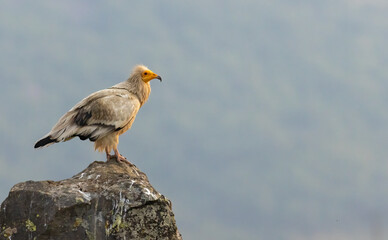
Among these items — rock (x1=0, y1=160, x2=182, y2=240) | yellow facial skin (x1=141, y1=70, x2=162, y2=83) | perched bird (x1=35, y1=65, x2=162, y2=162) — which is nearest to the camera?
rock (x1=0, y1=160, x2=182, y2=240)

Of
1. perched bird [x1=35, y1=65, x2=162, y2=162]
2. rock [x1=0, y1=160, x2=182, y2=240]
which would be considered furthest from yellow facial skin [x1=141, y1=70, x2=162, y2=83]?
rock [x1=0, y1=160, x2=182, y2=240]

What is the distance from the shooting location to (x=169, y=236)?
8.41 metres

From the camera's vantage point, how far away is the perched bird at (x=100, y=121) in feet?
35.6

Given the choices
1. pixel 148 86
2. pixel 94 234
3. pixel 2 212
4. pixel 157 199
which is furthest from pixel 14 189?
pixel 148 86

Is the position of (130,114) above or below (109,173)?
above

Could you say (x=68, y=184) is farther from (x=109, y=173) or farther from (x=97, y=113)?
(x=97, y=113)

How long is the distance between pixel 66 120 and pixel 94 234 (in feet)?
11.8

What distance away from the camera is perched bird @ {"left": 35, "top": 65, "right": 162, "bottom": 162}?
1085cm

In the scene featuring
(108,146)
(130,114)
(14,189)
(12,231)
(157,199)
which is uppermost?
(130,114)

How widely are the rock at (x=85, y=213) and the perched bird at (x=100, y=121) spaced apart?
7.05 ft

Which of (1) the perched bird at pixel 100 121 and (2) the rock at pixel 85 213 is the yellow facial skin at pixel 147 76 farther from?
(2) the rock at pixel 85 213

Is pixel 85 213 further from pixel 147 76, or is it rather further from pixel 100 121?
pixel 147 76

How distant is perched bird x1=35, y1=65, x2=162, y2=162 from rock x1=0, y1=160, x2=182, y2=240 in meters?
2.15

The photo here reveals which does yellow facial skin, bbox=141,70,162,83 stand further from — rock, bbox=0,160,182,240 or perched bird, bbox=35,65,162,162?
rock, bbox=0,160,182,240
